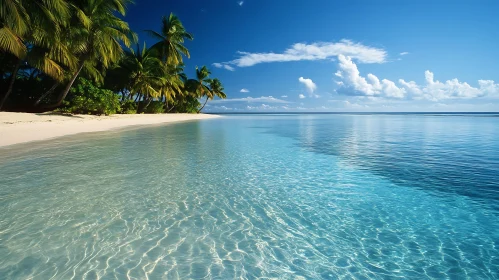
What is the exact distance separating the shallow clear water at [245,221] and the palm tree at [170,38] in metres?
29.1

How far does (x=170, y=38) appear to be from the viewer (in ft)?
111

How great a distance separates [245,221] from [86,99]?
77.8ft

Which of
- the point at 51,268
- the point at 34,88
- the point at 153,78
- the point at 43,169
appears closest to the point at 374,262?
the point at 51,268

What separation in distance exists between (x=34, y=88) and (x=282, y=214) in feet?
92.8

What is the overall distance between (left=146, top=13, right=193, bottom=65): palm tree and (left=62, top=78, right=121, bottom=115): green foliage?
1186 cm

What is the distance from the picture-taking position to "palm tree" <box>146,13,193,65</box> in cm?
3369

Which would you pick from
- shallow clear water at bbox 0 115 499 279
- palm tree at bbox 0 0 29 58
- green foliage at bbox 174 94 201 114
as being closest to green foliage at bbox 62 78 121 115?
→ palm tree at bbox 0 0 29 58

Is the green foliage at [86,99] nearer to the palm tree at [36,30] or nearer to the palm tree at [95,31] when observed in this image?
the palm tree at [95,31]

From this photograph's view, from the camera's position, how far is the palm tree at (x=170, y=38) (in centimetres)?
3369

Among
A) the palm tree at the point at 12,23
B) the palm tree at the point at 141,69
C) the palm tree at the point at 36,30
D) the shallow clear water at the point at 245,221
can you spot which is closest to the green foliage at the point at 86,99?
the palm tree at the point at 36,30

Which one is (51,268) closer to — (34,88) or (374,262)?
(374,262)

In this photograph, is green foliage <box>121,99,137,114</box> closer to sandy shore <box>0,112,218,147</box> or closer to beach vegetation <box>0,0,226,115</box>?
beach vegetation <box>0,0,226,115</box>

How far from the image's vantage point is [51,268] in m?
2.81

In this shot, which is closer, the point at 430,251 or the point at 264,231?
the point at 430,251
